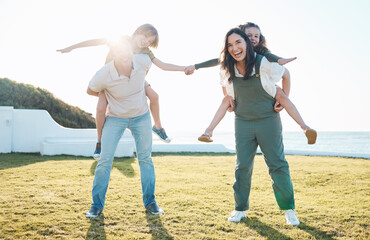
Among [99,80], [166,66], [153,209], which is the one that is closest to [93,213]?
[153,209]

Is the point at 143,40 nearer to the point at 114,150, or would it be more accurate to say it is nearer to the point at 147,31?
the point at 147,31

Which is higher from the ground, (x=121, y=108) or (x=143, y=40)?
(x=143, y=40)

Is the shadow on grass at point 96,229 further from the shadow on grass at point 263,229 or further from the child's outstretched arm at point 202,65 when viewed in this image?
the child's outstretched arm at point 202,65

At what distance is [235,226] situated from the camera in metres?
2.91

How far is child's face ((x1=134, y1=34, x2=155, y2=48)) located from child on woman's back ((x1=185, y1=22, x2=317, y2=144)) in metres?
0.61

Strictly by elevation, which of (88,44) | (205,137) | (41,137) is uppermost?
(88,44)

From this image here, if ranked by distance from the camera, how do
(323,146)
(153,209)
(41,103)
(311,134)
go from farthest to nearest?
(323,146) → (41,103) → (153,209) → (311,134)

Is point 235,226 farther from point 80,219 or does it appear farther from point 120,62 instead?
A: point 120,62

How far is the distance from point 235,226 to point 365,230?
1140 millimetres

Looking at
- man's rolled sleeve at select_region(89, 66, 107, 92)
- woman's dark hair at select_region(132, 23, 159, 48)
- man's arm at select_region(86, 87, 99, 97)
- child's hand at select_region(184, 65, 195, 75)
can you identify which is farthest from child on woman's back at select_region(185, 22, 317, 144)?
man's arm at select_region(86, 87, 99, 97)

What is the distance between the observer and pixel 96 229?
2.78 m

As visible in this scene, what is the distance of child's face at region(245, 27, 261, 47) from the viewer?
10.3 feet

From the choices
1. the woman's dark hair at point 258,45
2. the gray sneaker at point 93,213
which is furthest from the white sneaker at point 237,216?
the woman's dark hair at point 258,45

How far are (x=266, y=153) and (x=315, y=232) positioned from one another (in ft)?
2.58
